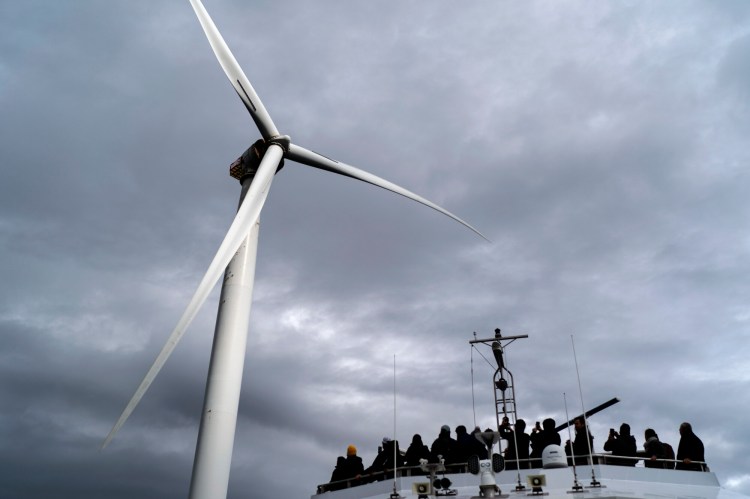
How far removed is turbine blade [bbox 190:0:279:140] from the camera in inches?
779

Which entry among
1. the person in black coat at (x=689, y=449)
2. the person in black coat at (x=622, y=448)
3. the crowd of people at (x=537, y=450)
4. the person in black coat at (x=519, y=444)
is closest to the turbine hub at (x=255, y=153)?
the crowd of people at (x=537, y=450)

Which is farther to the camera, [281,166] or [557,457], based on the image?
[281,166]

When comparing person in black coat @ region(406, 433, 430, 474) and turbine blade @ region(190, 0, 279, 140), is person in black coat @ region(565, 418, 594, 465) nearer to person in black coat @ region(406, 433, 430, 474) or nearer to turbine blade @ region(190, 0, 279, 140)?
person in black coat @ region(406, 433, 430, 474)

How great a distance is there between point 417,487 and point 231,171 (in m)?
13.0

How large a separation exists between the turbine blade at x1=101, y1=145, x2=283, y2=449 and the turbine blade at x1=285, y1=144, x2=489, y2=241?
48.1 inches

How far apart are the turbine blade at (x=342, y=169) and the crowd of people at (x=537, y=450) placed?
9391mm

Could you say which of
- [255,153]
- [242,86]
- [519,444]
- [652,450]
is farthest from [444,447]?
[242,86]

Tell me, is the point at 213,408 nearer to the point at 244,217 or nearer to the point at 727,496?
the point at 244,217

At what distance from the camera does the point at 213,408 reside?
14.0 meters

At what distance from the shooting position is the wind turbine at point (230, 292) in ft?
43.7

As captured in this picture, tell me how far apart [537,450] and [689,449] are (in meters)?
5.50

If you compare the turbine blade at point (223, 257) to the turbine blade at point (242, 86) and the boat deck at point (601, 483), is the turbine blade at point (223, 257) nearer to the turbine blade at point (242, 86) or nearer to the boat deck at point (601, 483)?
the turbine blade at point (242, 86)

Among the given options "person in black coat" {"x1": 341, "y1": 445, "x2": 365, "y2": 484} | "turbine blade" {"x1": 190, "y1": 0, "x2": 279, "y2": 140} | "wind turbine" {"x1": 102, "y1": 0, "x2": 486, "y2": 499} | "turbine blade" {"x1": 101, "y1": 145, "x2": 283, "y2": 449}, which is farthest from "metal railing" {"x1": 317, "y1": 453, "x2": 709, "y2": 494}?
"turbine blade" {"x1": 190, "y1": 0, "x2": 279, "y2": 140}

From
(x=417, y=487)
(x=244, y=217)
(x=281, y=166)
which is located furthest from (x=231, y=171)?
(x=417, y=487)
